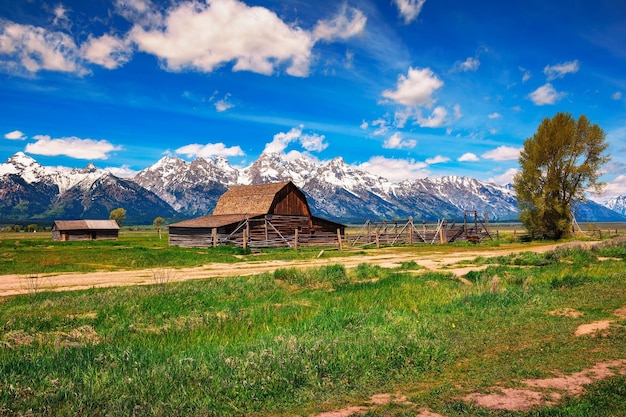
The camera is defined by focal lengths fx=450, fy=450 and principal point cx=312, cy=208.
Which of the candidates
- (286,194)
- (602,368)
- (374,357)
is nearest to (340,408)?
(374,357)

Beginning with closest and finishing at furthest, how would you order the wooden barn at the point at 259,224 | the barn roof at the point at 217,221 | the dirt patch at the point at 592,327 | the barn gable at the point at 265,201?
the dirt patch at the point at 592,327
the wooden barn at the point at 259,224
the barn roof at the point at 217,221
the barn gable at the point at 265,201

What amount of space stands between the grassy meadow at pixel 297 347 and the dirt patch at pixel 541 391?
0.65 ft

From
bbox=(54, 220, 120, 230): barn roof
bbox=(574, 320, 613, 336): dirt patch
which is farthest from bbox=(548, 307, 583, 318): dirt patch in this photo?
bbox=(54, 220, 120, 230): barn roof

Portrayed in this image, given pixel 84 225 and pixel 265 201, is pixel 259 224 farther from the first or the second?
pixel 84 225

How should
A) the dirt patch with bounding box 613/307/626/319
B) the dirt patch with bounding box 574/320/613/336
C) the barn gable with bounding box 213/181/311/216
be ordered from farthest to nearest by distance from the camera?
the barn gable with bounding box 213/181/311/216
the dirt patch with bounding box 613/307/626/319
the dirt patch with bounding box 574/320/613/336

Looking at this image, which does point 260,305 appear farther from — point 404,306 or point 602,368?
point 602,368

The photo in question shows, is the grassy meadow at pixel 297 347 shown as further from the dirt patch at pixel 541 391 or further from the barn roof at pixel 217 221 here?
the barn roof at pixel 217 221

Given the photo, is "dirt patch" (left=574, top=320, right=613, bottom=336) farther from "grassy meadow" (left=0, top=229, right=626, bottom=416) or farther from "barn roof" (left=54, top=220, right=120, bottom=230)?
"barn roof" (left=54, top=220, right=120, bottom=230)

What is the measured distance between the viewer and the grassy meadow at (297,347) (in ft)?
22.5

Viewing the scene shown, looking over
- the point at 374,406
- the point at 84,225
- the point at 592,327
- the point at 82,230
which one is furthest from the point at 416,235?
the point at 84,225

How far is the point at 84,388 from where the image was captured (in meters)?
7.13

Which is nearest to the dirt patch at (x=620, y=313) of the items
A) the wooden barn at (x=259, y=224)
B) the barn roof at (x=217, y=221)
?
the wooden barn at (x=259, y=224)

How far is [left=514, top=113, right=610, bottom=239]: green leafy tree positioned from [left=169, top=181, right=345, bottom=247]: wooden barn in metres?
24.2

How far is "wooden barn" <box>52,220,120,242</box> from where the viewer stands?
8544 centimetres
